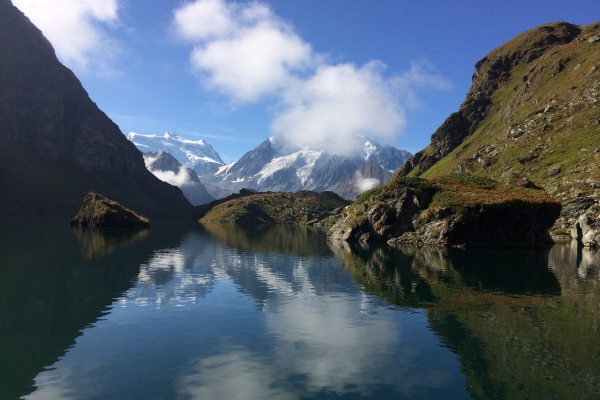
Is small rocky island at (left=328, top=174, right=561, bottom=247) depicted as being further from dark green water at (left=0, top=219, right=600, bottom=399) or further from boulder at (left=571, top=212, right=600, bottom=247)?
dark green water at (left=0, top=219, right=600, bottom=399)

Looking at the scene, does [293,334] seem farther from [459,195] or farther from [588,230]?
[588,230]

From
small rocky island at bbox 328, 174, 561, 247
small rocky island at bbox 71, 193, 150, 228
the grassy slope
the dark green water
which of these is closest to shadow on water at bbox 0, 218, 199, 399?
the dark green water

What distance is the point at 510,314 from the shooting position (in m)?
34.7

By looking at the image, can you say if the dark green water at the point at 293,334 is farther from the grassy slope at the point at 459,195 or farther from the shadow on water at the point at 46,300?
the grassy slope at the point at 459,195

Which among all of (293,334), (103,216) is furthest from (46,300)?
(103,216)

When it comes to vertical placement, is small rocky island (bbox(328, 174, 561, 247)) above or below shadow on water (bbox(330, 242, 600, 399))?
above

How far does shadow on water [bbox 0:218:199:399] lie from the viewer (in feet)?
75.4

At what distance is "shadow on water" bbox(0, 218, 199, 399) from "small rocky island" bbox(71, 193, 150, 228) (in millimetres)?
96632

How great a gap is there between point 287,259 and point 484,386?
186ft

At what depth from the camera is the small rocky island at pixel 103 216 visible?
16288cm

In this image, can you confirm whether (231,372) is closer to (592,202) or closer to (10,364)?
(10,364)

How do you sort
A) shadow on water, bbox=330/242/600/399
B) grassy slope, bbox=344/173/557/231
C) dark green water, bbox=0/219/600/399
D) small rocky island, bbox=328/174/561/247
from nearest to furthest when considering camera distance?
dark green water, bbox=0/219/600/399, shadow on water, bbox=330/242/600/399, small rocky island, bbox=328/174/561/247, grassy slope, bbox=344/173/557/231

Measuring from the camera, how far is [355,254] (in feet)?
282

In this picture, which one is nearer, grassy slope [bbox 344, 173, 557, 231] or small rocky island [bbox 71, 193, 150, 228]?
grassy slope [bbox 344, 173, 557, 231]
